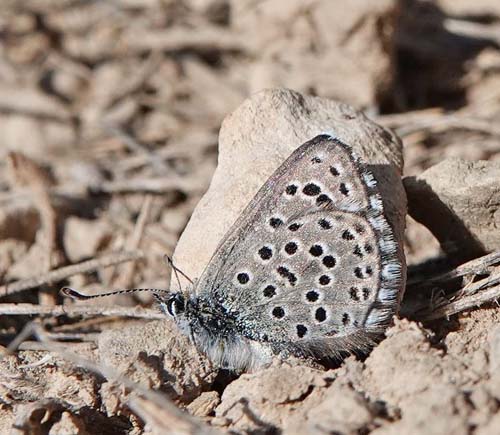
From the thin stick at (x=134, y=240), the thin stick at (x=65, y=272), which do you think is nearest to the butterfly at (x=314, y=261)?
the thin stick at (x=65, y=272)

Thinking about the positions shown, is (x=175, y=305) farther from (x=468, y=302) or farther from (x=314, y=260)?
(x=468, y=302)

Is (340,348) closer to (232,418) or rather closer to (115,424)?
(232,418)

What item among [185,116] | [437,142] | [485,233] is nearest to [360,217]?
[485,233]

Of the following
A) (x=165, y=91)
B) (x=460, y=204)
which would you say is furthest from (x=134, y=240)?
(x=460, y=204)

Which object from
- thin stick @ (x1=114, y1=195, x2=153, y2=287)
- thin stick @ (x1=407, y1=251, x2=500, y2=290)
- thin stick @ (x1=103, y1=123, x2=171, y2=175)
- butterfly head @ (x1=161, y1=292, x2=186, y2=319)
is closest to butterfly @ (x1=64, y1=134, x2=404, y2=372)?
butterfly head @ (x1=161, y1=292, x2=186, y2=319)

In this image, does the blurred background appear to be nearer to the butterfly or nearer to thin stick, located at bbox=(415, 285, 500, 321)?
the butterfly

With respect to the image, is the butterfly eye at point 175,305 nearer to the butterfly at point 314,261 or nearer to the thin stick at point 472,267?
the butterfly at point 314,261
